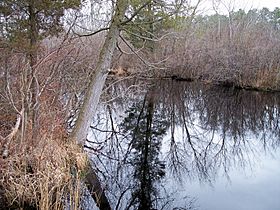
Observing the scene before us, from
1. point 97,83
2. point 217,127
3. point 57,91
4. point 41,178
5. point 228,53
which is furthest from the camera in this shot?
point 228,53

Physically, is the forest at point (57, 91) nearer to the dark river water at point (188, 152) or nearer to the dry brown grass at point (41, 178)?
the dry brown grass at point (41, 178)

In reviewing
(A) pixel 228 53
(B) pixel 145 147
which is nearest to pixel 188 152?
(B) pixel 145 147

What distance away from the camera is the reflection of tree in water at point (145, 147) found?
21.5 feet

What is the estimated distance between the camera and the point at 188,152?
9.41 m

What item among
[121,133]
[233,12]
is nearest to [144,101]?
[121,133]

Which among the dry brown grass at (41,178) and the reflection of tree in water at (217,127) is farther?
the reflection of tree in water at (217,127)

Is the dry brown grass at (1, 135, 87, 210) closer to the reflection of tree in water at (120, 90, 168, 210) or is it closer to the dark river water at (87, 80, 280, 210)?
the dark river water at (87, 80, 280, 210)

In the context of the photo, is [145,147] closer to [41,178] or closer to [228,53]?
[41,178]

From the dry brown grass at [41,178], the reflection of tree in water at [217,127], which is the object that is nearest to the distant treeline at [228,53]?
the reflection of tree in water at [217,127]

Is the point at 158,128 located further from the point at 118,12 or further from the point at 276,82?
the point at 276,82

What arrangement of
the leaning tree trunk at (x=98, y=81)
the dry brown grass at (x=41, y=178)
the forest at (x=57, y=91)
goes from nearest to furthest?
the dry brown grass at (x=41, y=178)
the forest at (x=57, y=91)
the leaning tree trunk at (x=98, y=81)

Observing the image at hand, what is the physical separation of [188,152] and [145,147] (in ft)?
3.71

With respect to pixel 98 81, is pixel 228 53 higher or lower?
higher

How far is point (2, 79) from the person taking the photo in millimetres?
8125
